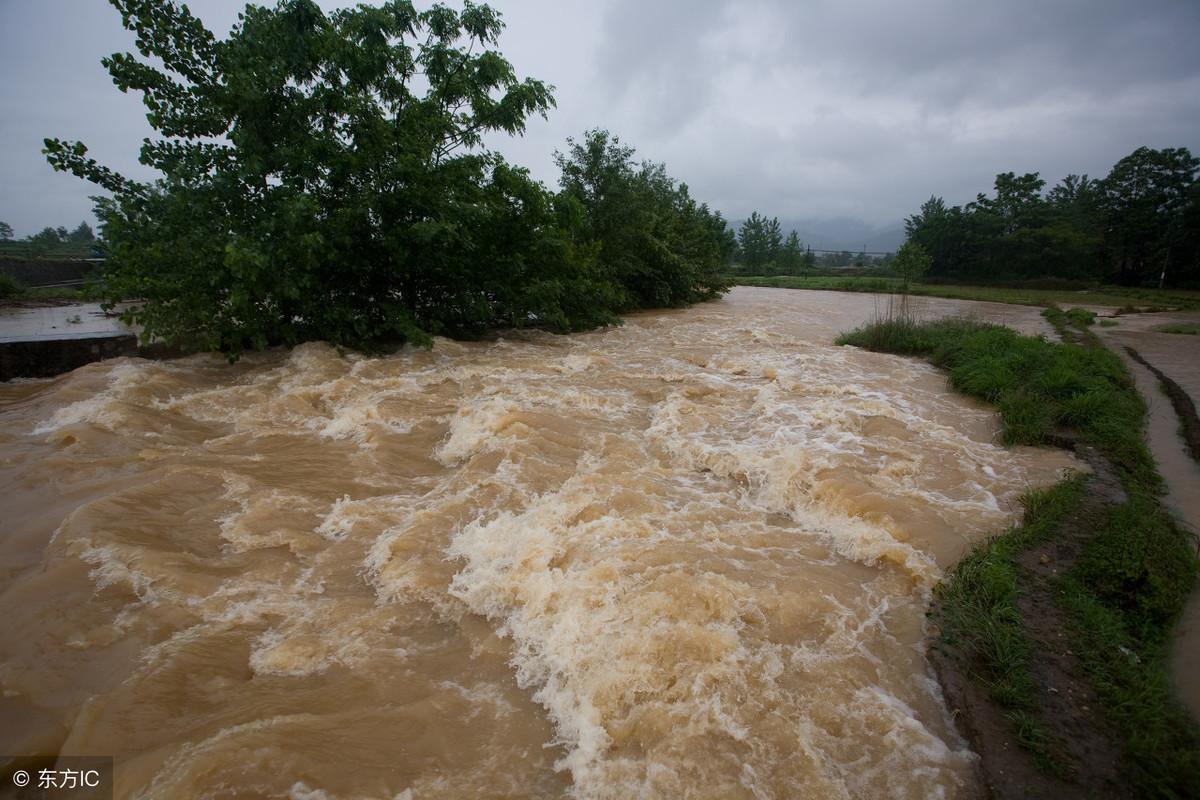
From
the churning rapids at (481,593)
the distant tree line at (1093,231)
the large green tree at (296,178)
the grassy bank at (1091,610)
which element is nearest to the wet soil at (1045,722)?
the grassy bank at (1091,610)

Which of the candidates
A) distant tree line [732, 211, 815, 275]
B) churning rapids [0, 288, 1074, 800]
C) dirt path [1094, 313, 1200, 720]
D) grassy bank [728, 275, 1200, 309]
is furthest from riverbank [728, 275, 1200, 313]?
churning rapids [0, 288, 1074, 800]

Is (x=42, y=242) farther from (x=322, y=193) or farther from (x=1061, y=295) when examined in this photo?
(x=1061, y=295)

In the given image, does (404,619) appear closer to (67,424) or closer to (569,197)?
(67,424)

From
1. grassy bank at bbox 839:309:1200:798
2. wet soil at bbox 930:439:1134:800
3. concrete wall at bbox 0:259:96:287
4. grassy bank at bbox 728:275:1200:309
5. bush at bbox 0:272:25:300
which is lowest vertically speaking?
wet soil at bbox 930:439:1134:800

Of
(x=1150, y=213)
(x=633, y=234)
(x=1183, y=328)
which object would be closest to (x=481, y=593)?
(x=633, y=234)

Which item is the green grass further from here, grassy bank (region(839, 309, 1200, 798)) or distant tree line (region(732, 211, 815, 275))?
distant tree line (region(732, 211, 815, 275))

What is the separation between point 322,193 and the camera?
959 cm

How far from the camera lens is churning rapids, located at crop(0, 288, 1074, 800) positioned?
7.85 ft

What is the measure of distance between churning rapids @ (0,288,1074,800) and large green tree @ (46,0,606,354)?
2323 mm

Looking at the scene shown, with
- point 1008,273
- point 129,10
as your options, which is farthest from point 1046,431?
point 1008,273

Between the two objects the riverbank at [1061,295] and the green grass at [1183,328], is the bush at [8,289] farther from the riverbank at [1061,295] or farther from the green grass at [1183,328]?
the green grass at [1183,328]

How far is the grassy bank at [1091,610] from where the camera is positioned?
7.82ft

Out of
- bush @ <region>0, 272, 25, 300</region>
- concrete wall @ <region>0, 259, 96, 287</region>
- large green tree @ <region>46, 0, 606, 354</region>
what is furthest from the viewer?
concrete wall @ <region>0, 259, 96, 287</region>

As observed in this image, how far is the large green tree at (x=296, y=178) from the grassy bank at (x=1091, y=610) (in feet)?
29.6
